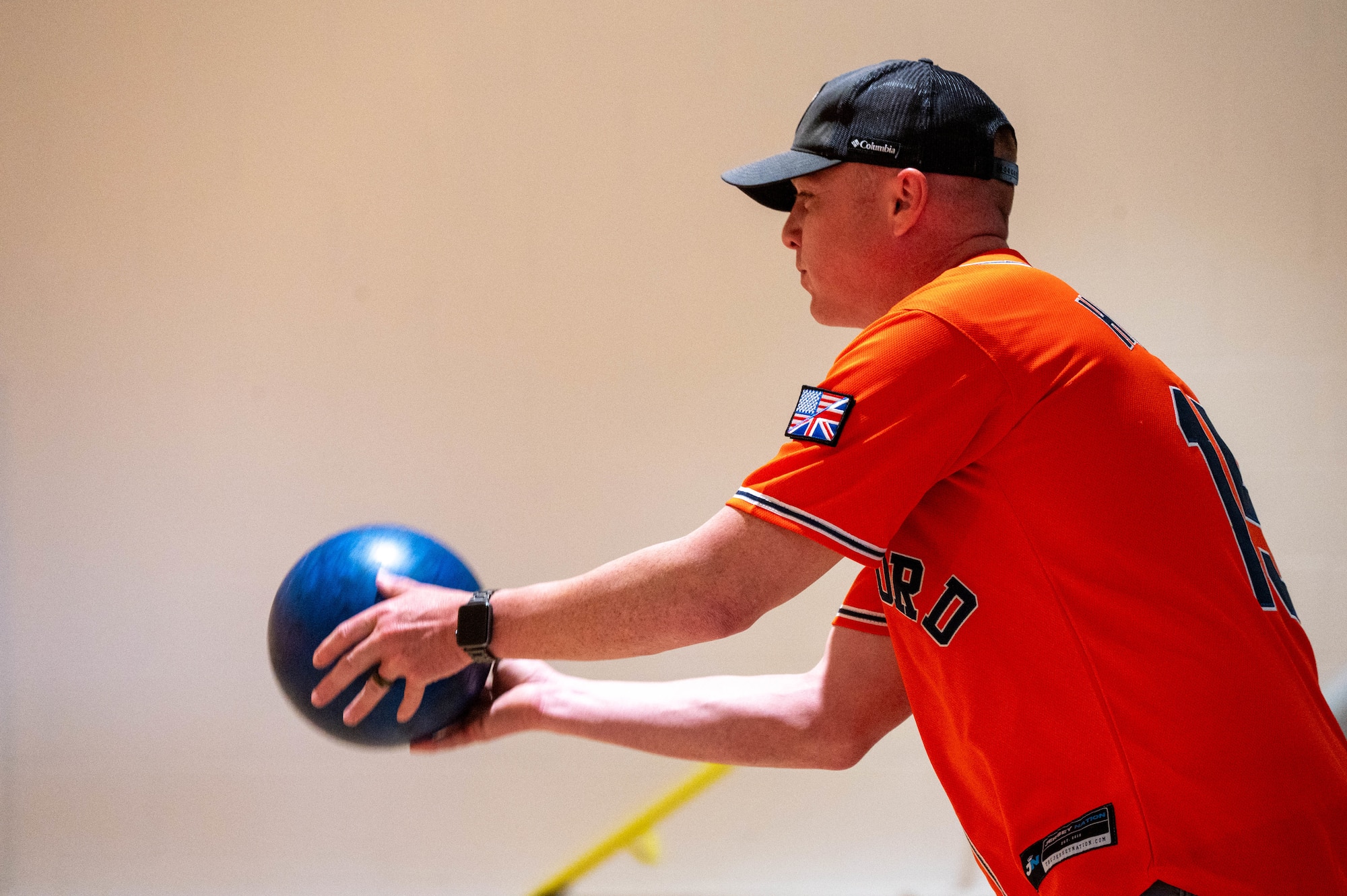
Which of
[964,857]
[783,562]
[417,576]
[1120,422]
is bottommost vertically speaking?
[964,857]

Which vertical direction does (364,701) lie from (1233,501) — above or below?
below

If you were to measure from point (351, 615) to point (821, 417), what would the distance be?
75 cm

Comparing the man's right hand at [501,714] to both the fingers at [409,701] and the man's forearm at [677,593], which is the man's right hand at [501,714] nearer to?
the fingers at [409,701]

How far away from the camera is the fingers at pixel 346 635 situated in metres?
1.39

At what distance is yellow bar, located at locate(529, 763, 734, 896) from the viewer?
3.26 meters

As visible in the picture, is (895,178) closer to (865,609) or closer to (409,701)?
(865,609)

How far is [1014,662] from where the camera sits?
115cm

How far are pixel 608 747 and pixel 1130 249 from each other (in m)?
2.36

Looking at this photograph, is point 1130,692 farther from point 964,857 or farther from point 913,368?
point 964,857

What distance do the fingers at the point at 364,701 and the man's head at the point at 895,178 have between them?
815 millimetres

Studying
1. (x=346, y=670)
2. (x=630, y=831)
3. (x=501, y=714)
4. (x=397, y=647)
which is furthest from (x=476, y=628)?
(x=630, y=831)

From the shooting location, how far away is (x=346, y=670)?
139cm

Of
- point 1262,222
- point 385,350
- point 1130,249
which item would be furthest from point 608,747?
point 1262,222

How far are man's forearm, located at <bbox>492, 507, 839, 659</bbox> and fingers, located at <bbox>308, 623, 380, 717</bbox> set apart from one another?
23 cm
